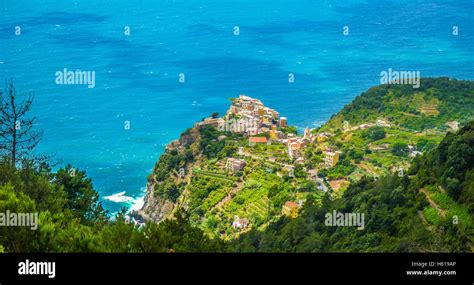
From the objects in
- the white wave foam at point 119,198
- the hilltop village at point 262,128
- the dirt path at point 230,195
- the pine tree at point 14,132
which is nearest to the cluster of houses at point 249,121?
the hilltop village at point 262,128

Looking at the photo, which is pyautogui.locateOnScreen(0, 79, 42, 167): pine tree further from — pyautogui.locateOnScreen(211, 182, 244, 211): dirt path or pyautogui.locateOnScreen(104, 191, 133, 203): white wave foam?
pyautogui.locateOnScreen(104, 191, 133, 203): white wave foam

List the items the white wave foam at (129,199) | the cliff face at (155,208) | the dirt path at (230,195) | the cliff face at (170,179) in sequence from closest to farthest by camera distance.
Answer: the dirt path at (230,195)
the cliff face at (155,208)
the cliff face at (170,179)
the white wave foam at (129,199)

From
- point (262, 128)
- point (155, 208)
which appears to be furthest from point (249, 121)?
point (155, 208)

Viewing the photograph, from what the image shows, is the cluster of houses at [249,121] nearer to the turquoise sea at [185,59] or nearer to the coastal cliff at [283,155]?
the coastal cliff at [283,155]

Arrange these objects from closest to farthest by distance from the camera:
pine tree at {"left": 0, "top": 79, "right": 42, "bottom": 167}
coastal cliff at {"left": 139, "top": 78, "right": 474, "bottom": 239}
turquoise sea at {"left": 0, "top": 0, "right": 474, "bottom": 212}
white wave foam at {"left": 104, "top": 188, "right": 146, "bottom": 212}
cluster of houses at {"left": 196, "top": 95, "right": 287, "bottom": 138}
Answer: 1. pine tree at {"left": 0, "top": 79, "right": 42, "bottom": 167}
2. coastal cliff at {"left": 139, "top": 78, "right": 474, "bottom": 239}
3. white wave foam at {"left": 104, "top": 188, "right": 146, "bottom": 212}
4. cluster of houses at {"left": 196, "top": 95, "right": 287, "bottom": 138}
5. turquoise sea at {"left": 0, "top": 0, "right": 474, "bottom": 212}

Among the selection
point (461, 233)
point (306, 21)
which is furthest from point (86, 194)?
point (306, 21)

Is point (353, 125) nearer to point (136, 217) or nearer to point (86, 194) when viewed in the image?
point (136, 217)

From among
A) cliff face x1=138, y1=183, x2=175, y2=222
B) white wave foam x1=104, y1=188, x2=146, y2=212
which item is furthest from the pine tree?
white wave foam x1=104, y1=188, x2=146, y2=212

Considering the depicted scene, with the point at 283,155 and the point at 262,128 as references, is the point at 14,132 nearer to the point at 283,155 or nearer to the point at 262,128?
the point at 283,155
